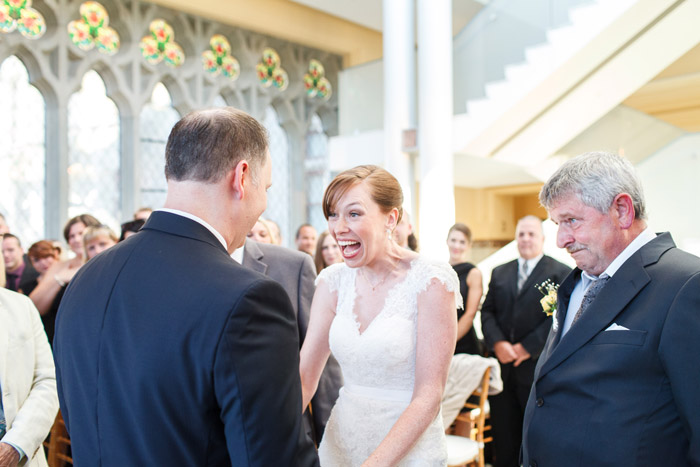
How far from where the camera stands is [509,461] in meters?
4.57

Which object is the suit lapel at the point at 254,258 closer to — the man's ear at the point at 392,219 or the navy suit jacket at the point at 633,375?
the man's ear at the point at 392,219

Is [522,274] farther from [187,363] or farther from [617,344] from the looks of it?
[187,363]

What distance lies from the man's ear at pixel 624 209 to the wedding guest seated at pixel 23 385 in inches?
88.1

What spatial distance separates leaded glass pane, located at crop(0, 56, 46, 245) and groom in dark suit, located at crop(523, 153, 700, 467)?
8.31 m

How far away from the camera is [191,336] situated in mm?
1169

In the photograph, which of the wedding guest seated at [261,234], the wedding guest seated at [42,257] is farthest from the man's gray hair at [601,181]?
the wedding guest seated at [42,257]

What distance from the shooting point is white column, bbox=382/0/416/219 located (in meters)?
8.20

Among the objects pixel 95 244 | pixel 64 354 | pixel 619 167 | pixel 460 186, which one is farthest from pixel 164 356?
pixel 460 186

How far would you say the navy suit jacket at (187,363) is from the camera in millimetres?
1163

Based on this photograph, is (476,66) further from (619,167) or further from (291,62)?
(619,167)

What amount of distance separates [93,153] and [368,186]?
26.9 ft

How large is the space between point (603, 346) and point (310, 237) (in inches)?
Answer: 191

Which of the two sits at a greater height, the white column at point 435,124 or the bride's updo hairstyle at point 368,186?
the white column at point 435,124

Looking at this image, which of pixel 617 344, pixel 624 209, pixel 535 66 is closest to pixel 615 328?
pixel 617 344
